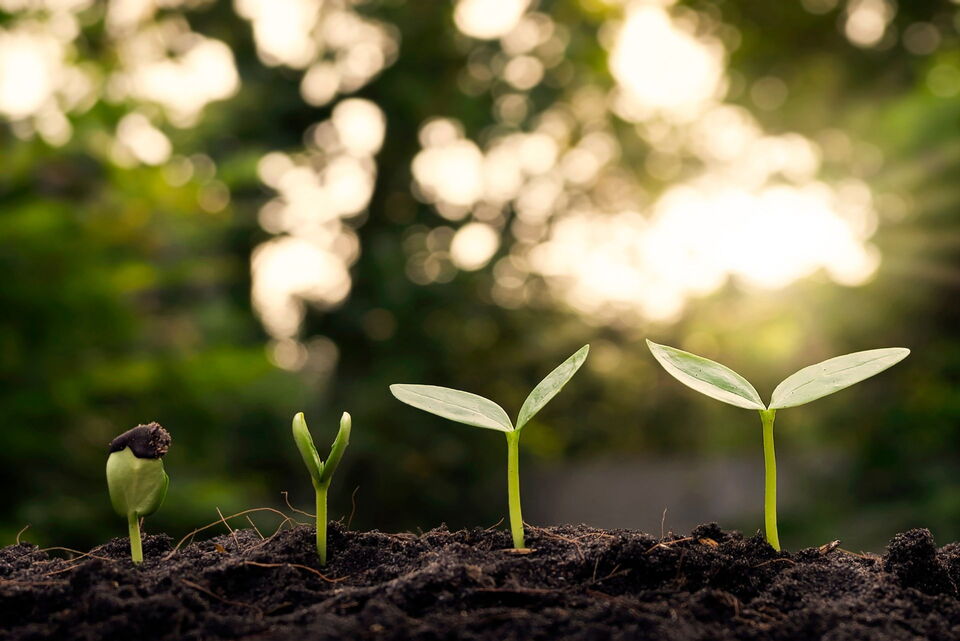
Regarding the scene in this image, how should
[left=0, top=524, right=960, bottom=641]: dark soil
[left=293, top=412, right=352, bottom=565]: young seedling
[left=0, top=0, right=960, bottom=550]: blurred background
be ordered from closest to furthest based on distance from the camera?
1. [left=0, top=524, right=960, bottom=641]: dark soil
2. [left=293, top=412, right=352, bottom=565]: young seedling
3. [left=0, top=0, right=960, bottom=550]: blurred background

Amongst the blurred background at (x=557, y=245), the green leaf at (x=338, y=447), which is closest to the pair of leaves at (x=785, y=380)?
the green leaf at (x=338, y=447)

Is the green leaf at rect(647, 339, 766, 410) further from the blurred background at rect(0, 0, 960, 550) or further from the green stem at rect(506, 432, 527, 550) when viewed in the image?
the blurred background at rect(0, 0, 960, 550)

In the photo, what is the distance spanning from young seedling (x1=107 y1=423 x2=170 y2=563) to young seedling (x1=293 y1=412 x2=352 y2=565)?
12 centimetres

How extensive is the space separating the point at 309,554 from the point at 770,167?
665cm

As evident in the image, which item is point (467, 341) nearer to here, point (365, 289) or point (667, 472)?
point (365, 289)

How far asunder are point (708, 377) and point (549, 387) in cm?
14

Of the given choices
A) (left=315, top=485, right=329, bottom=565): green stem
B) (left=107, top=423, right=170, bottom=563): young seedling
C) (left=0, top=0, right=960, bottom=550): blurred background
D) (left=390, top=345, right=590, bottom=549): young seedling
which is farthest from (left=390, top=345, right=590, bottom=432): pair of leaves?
(left=0, top=0, right=960, bottom=550): blurred background

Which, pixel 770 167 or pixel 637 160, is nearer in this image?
pixel 770 167

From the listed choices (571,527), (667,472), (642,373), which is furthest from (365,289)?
(571,527)

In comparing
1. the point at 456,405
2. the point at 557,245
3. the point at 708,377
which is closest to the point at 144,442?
the point at 456,405

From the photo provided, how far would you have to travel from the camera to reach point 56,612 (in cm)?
62

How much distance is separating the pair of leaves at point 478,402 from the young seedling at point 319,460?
0.06m

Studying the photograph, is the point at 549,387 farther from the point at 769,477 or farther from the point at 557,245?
the point at 557,245

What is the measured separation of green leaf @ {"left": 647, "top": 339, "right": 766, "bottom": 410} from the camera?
706mm
